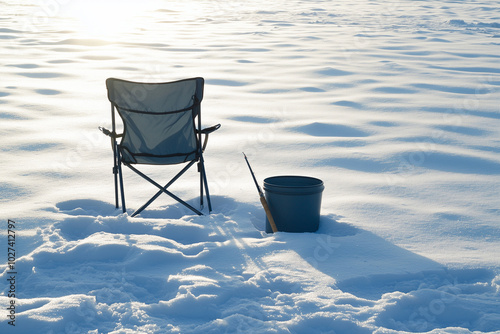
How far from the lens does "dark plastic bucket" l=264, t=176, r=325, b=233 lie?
9.91 ft

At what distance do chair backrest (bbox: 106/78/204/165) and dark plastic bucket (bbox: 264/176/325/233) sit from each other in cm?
62

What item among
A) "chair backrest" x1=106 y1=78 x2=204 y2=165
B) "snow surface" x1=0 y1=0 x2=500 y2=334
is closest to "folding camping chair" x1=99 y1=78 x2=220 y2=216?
"chair backrest" x1=106 y1=78 x2=204 y2=165

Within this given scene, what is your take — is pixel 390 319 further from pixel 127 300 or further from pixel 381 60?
pixel 381 60

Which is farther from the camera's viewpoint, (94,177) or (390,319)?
(94,177)

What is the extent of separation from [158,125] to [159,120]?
0.03 metres

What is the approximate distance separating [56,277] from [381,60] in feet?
27.6

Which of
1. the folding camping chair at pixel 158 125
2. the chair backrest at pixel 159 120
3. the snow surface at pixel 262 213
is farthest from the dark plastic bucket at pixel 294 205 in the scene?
the chair backrest at pixel 159 120

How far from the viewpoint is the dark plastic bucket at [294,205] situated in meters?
3.02

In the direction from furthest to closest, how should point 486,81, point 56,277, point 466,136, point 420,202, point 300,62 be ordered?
point 300,62
point 486,81
point 466,136
point 420,202
point 56,277

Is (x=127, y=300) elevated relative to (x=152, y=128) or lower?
lower

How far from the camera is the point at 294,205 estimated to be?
305 cm

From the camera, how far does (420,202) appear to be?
362 centimetres

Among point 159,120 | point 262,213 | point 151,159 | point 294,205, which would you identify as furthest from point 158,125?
point 294,205

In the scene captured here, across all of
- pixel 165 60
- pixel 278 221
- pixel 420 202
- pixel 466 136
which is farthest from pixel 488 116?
pixel 165 60
